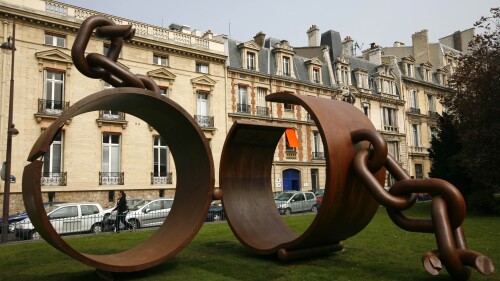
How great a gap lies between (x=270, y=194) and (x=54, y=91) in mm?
18777

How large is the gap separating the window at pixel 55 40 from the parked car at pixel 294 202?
15.6 meters

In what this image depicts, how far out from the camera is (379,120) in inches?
1663

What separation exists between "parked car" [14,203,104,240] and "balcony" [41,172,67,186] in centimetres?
709

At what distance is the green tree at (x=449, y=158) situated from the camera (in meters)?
22.0

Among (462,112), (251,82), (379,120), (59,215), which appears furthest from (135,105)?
(379,120)

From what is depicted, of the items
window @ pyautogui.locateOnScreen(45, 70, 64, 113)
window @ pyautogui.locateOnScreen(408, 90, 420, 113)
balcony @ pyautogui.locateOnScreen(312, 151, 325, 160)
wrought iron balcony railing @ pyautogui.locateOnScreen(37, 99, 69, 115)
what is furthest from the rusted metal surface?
window @ pyautogui.locateOnScreen(408, 90, 420, 113)

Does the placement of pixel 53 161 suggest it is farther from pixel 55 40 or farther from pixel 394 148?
pixel 394 148

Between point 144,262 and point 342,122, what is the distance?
4.47m

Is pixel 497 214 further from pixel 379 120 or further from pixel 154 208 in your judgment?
pixel 379 120

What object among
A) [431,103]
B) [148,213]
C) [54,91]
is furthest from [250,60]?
[431,103]

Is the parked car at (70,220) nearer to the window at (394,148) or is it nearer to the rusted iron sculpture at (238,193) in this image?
the rusted iron sculpture at (238,193)

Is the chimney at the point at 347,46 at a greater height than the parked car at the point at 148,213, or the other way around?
the chimney at the point at 347,46

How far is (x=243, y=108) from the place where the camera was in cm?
3272

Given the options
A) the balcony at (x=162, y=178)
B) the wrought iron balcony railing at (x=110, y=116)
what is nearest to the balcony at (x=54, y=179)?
the wrought iron balcony railing at (x=110, y=116)
